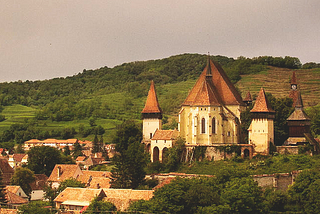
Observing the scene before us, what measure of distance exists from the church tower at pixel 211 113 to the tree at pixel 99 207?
1613 centimetres

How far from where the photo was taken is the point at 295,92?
74.5 metres

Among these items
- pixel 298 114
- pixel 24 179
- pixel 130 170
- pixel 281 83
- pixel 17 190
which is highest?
pixel 281 83

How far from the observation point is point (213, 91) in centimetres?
6588

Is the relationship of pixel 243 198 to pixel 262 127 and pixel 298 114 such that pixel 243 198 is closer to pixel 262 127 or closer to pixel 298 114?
pixel 262 127

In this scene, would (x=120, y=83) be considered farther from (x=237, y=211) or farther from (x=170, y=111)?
(x=237, y=211)

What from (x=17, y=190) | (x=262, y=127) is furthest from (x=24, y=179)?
(x=262, y=127)

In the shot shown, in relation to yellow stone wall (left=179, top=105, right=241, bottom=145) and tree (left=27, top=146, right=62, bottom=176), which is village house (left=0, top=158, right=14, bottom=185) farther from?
yellow stone wall (left=179, top=105, right=241, bottom=145)

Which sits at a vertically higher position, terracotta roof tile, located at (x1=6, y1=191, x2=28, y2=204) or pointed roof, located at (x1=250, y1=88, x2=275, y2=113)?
pointed roof, located at (x1=250, y1=88, x2=275, y2=113)

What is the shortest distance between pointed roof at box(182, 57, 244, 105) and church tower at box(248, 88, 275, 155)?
5994 millimetres

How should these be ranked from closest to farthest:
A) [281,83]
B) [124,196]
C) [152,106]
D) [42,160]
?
1. [124,196]
2. [152,106]
3. [42,160]
4. [281,83]

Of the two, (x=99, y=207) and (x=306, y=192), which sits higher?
(x=306, y=192)

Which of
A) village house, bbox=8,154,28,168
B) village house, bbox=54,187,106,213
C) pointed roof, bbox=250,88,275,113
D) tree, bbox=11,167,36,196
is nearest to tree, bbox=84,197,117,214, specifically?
village house, bbox=54,187,106,213

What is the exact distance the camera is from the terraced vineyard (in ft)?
333

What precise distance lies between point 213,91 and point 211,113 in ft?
10.4
